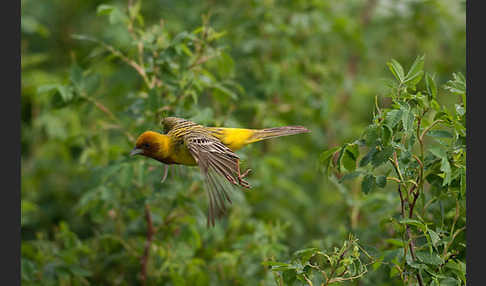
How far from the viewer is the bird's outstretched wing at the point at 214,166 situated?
9.01 ft

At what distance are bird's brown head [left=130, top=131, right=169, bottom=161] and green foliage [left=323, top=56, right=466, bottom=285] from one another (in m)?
1.01

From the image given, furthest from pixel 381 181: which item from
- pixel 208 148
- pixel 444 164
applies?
pixel 208 148

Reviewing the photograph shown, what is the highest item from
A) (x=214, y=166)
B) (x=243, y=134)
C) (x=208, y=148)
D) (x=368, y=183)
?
(x=243, y=134)

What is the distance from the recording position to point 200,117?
360 centimetres

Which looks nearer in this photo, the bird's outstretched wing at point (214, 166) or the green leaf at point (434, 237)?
the green leaf at point (434, 237)

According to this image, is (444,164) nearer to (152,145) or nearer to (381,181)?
(381,181)

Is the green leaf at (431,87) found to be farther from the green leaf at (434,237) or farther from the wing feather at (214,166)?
the wing feather at (214,166)

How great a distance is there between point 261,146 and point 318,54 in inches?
42.7

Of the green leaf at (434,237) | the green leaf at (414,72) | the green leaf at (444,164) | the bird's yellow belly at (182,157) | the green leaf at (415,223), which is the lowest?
the green leaf at (434,237)

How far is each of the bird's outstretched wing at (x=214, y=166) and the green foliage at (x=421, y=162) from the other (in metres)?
0.51

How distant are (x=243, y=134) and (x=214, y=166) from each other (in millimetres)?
658

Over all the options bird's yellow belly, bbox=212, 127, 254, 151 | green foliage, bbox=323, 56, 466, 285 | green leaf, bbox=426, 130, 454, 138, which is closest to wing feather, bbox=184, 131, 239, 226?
bird's yellow belly, bbox=212, 127, 254, 151

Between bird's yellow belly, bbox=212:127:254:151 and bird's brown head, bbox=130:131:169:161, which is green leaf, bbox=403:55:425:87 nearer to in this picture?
bird's yellow belly, bbox=212:127:254:151

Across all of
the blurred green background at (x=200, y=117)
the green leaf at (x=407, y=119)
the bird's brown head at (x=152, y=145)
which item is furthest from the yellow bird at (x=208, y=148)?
the green leaf at (x=407, y=119)
